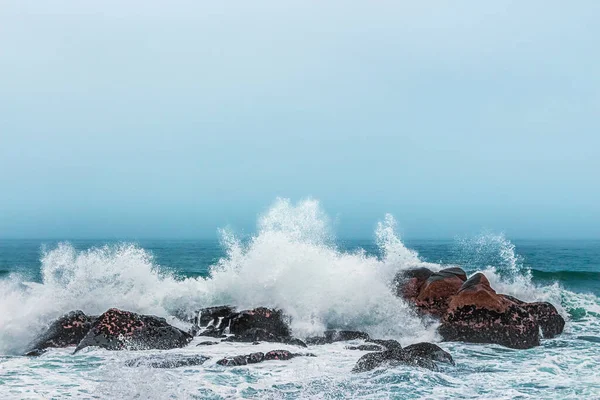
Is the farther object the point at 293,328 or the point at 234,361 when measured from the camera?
the point at 293,328

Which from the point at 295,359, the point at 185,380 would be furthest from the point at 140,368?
the point at 295,359

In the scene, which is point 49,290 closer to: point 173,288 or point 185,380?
point 173,288

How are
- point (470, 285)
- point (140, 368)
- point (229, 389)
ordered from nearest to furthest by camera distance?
point (229, 389), point (140, 368), point (470, 285)

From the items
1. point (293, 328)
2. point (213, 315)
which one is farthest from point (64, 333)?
point (293, 328)

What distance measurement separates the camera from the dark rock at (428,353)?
31.9 ft

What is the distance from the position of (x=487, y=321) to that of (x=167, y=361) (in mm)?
7018

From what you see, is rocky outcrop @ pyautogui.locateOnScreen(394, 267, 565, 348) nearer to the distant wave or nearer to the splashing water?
the splashing water

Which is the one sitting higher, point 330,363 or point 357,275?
point 357,275

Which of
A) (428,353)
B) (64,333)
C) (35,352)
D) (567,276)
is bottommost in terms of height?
(567,276)

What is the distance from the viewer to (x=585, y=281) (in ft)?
84.6

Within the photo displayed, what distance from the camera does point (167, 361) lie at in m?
9.66

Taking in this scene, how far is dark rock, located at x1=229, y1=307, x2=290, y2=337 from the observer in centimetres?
1220

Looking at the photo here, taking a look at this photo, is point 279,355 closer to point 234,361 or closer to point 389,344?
point 234,361

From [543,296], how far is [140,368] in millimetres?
13296
